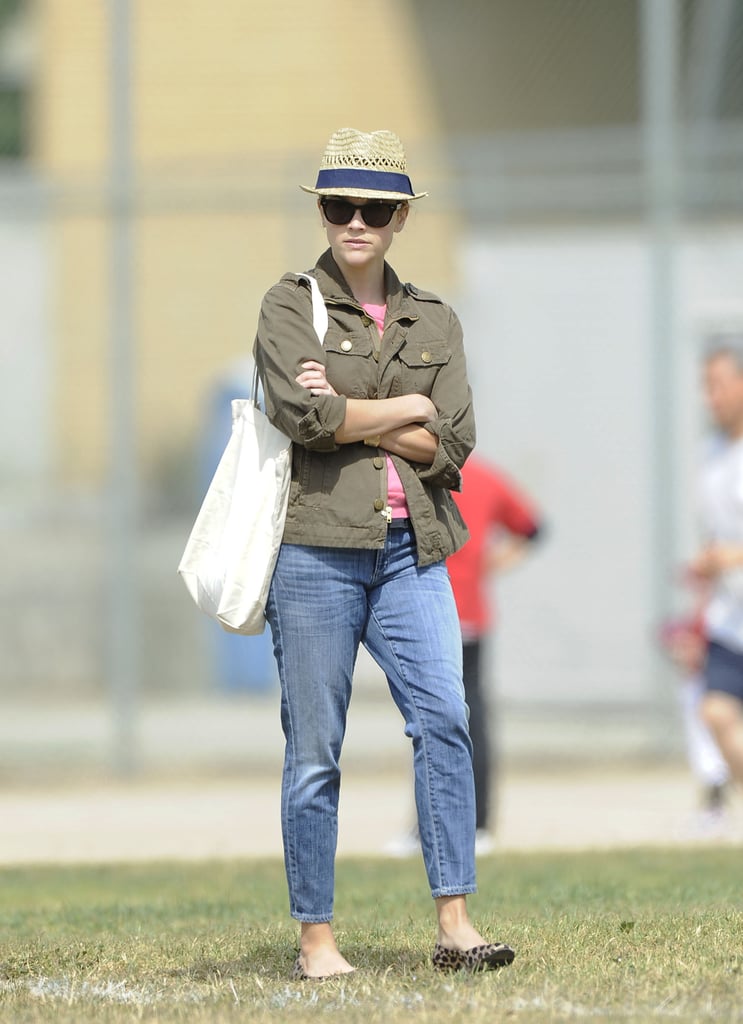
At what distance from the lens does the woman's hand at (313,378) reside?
4484mm

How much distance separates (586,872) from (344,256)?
10.6 feet

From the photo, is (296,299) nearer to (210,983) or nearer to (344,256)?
(344,256)

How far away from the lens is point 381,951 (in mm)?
4871

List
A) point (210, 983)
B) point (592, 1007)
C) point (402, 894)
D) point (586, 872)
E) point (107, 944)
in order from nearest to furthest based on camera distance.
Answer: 1. point (592, 1007)
2. point (210, 983)
3. point (107, 944)
4. point (402, 894)
5. point (586, 872)

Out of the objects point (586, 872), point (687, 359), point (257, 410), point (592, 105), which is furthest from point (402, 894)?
point (592, 105)

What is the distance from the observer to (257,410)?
4.62 m

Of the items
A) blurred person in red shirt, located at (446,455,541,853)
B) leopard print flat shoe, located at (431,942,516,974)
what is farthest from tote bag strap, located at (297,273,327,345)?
blurred person in red shirt, located at (446,455,541,853)

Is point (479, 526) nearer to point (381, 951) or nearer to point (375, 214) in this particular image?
point (381, 951)

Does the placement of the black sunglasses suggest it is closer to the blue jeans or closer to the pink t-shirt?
the pink t-shirt

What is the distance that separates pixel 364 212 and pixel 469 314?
21.2 feet

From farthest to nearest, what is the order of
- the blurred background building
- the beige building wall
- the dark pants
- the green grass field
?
1. the beige building wall
2. the blurred background building
3. the dark pants
4. the green grass field

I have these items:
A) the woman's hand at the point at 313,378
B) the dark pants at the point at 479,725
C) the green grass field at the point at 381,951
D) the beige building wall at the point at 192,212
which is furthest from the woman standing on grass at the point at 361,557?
the beige building wall at the point at 192,212

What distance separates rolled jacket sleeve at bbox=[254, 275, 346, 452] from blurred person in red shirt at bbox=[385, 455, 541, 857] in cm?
328

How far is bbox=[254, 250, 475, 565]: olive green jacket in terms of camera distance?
4.49 meters
